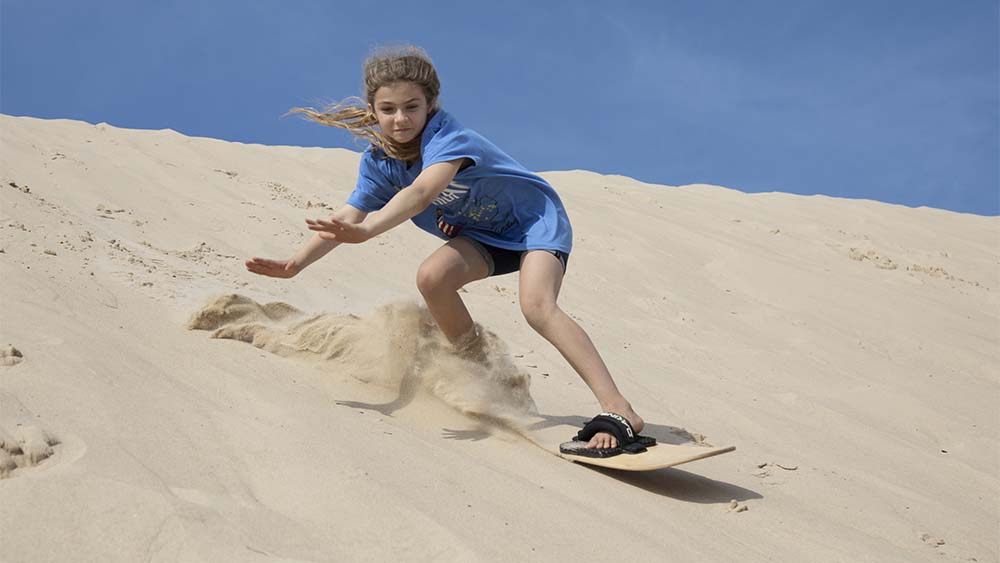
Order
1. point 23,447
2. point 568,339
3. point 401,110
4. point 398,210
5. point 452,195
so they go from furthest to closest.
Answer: point 452,195 < point 401,110 < point 568,339 < point 398,210 < point 23,447

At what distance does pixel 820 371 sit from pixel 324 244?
271 centimetres

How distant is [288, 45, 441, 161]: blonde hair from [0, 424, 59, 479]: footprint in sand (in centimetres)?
141

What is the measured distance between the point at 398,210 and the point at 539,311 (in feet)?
1.77

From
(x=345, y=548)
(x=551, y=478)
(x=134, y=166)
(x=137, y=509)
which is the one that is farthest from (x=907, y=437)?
(x=134, y=166)

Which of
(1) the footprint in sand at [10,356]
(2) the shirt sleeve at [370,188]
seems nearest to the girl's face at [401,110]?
(2) the shirt sleeve at [370,188]

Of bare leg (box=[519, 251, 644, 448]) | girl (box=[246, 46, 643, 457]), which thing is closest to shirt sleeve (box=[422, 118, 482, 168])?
girl (box=[246, 46, 643, 457])

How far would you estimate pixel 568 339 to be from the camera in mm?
2613

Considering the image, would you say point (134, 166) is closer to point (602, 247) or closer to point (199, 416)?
point (602, 247)

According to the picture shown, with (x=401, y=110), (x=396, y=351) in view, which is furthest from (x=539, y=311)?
(x=401, y=110)

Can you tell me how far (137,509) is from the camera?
1.60m

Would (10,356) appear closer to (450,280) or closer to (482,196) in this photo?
(450,280)

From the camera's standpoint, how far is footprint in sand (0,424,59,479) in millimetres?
1670

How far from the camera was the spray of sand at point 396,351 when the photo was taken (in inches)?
113

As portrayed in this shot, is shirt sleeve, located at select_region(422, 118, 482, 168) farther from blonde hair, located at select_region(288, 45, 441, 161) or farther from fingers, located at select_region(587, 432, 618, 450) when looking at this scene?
fingers, located at select_region(587, 432, 618, 450)
